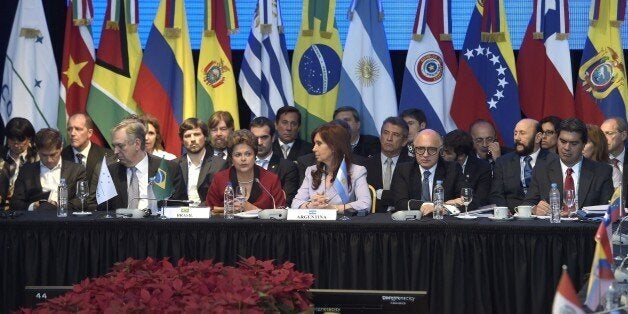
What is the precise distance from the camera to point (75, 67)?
31.7 ft

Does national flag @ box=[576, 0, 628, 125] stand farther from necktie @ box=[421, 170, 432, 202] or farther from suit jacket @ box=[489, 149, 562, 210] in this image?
necktie @ box=[421, 170, 432, 202]

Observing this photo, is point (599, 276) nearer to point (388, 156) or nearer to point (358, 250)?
point (358, 250)

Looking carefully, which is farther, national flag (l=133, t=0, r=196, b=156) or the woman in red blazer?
national flag (l=133, t=0, r=196, b=156)

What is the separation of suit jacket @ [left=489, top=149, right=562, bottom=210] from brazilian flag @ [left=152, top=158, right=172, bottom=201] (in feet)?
7.31

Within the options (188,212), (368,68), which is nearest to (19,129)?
(188,212)

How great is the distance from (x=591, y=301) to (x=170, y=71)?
6.79 meters

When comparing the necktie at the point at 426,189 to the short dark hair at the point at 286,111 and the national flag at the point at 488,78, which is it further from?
the national flag at the point at 488,78

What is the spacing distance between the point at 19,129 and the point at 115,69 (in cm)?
146

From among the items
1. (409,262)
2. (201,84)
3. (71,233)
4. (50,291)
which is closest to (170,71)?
(201,84)

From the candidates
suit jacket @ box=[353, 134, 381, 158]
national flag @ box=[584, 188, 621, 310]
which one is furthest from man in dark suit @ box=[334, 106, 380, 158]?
national flag @ box=[584, 188, 621, 310]

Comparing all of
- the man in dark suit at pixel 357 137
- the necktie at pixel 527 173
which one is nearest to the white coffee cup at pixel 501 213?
the necktie at pixel 527 173

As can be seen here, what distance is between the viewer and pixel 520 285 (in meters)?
6.27

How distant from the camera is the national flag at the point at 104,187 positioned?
24.0 ft

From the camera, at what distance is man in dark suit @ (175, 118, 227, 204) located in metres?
8.16
